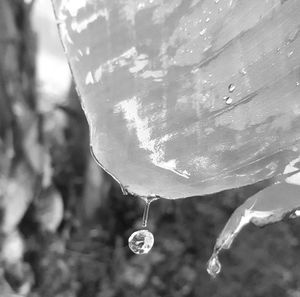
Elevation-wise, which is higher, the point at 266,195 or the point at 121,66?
the point at 121,66

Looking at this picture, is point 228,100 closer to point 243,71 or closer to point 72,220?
point 243,71

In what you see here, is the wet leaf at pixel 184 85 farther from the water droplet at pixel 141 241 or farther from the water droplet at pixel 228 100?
the water droplet at pixel 141 241

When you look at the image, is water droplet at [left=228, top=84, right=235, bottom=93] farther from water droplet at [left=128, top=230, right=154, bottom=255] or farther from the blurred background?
the blurred background

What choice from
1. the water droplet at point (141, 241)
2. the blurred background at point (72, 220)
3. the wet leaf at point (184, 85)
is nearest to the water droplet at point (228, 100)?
the wet leaf at point (184, 85)

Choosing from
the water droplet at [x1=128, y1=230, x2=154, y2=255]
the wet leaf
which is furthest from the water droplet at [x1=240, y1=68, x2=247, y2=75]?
the water droplet at [x1=128, y1=230, x2=154, y2=255]

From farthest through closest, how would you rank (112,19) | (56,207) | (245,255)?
(56,207) → (245,255) → (112,19)

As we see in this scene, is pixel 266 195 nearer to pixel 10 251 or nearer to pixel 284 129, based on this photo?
pixel 284 129

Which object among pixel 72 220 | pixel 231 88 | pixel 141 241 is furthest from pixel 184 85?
pixel 72 220

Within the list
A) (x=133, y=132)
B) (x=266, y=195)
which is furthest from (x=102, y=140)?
(x=266, y=195)
